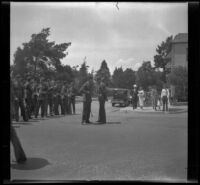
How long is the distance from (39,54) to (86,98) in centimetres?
147

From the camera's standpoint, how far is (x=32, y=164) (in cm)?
594

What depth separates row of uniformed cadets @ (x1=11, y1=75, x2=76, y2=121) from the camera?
6457 mm

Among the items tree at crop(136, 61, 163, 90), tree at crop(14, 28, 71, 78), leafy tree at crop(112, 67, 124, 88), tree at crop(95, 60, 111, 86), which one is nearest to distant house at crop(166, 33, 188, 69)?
tree at crop(136, 61, 163, 90)

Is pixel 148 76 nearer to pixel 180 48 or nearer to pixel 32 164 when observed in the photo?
pixel 180 48

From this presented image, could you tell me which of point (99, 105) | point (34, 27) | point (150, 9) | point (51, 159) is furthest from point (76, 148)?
point (150, 9)

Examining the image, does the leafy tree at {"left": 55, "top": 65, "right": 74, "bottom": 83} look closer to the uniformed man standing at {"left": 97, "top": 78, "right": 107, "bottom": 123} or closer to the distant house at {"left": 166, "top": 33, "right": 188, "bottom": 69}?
the uniformed man standing at {"left": 97, "top": 78, "right": 107, "bottom": 123}

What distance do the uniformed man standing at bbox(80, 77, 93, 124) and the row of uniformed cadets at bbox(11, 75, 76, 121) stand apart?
343mm

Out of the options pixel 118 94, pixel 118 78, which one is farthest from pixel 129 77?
pixel 118 94

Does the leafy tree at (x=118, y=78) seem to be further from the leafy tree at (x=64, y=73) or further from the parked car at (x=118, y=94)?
the leafy tree at (x=64, y=73)

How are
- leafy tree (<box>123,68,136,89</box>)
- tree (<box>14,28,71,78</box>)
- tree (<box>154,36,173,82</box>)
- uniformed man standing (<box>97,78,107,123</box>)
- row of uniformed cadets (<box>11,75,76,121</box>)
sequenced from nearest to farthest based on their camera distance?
tree (<box>14,28,71,78</box>), tree (<box>154,36,173,82</box>), leafy tree (<box>123,68,136,89</box>), uniformed man standing (<box>97,78,107,123</box>), row of uniformed cadets (<box>11,75,76,121</box>)

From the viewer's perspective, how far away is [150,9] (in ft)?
18.3

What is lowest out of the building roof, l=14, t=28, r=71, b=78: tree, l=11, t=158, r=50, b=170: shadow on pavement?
l=11, t=158, r=50, b=170: shadow on pavement

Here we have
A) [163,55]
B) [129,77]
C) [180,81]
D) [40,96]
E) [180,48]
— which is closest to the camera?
[180,48]
